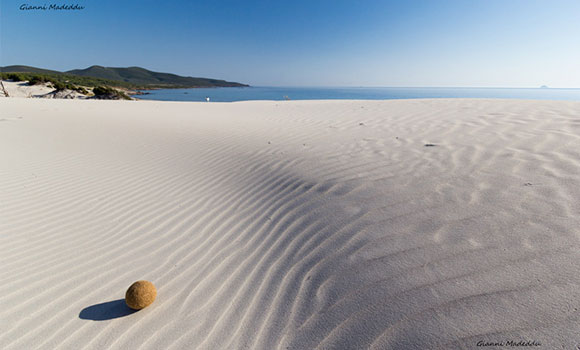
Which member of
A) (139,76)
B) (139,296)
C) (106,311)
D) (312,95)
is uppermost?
(139,76)

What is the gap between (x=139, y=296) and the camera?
1836mm

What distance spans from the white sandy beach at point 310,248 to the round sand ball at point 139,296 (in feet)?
0.22

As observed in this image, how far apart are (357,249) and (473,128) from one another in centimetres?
437

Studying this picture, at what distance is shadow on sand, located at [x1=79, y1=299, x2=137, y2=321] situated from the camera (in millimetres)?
1836

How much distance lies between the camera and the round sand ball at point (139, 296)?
1833mm

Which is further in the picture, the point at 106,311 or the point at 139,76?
the point at 139,76

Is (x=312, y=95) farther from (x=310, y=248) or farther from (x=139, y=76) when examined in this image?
(x=139, y=76)

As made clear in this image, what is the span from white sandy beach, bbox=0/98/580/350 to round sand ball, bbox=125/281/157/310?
7cm

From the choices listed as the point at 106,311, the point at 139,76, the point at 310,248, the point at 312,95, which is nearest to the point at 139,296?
the point at 106,311

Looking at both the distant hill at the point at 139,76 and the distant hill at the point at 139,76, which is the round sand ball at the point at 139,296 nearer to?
the distant hill at the point at 139,76

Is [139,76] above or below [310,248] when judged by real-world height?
above

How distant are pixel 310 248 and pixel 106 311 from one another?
154 cm

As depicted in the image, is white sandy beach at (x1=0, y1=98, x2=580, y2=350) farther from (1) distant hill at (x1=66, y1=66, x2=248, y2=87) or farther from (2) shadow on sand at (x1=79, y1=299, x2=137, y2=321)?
(1) distant hill at (x1=66, y1=66, x2=248, y2=87)

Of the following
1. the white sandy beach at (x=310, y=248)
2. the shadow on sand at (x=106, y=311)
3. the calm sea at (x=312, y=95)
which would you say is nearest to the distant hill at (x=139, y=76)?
the calm sea at (x=312, y=95)
